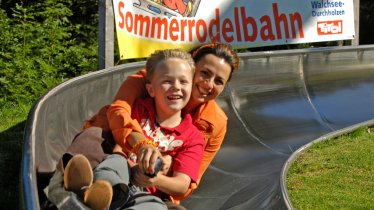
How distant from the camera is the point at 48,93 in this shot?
4.44m

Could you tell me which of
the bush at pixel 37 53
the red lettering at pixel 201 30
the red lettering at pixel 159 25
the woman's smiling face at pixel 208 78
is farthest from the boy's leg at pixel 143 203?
the bush at pixel 37 53

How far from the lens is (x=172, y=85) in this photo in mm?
3756

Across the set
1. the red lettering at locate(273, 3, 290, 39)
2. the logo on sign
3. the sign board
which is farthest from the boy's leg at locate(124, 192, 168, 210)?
the logo on sign

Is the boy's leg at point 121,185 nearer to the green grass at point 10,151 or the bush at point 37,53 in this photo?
the green grass at point 10,151

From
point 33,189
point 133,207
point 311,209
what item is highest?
point 33,189

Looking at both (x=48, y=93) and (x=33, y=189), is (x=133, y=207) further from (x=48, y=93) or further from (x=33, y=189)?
(x=48, y=93)

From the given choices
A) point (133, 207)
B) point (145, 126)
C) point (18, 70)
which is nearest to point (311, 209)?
point (145, 126)

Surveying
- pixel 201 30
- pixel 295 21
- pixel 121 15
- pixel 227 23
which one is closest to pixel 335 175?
pixel 121 15

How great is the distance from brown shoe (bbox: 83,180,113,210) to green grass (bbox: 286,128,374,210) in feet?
7.84

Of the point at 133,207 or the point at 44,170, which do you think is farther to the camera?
the point at 44,170

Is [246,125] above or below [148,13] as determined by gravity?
below

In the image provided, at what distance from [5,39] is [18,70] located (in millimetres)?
493

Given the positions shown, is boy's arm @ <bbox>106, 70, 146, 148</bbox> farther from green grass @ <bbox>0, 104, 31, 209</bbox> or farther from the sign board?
the sign board

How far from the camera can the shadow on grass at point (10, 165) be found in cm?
481
